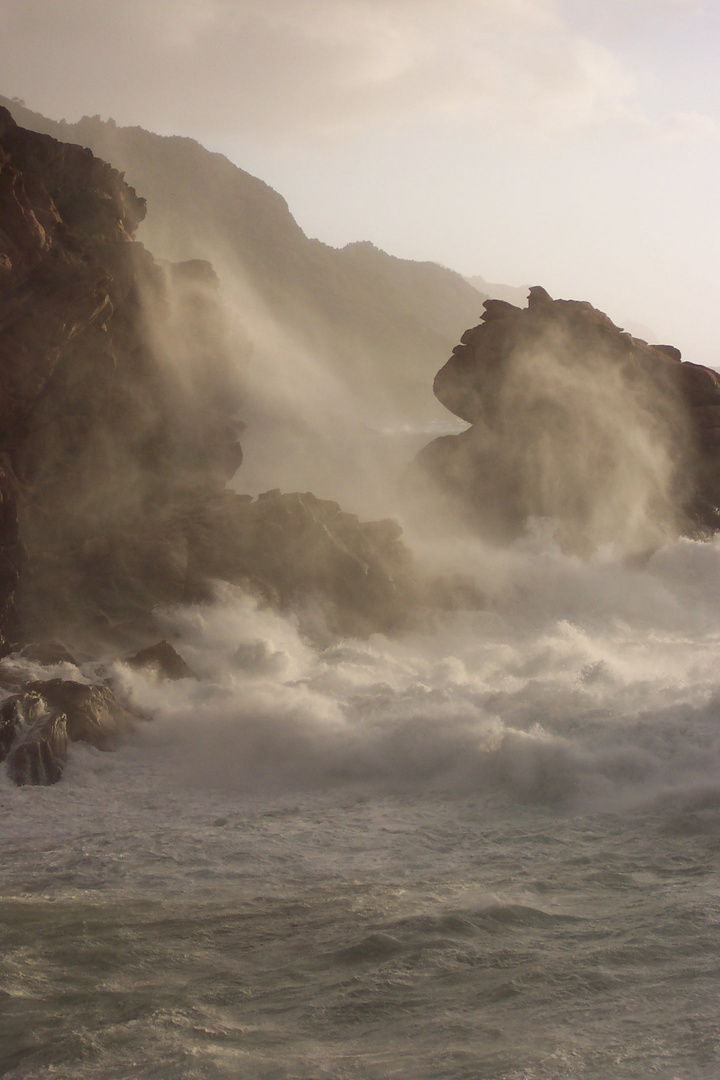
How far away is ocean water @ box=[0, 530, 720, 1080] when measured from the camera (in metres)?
8.68

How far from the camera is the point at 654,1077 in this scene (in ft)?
25.7

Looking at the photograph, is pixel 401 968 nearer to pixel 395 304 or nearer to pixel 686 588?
pixel 686 588

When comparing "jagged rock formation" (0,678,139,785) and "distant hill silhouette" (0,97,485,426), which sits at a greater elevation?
"distant hill silhouette" (0,97,485,426)

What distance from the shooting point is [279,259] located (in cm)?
8706

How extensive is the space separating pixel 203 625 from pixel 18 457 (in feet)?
21.7

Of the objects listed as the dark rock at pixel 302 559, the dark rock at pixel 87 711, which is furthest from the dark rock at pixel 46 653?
the dark rock at pixel 302 559

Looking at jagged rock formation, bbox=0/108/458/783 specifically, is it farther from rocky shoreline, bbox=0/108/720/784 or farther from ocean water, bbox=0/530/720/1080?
ocean water, bbox=0/530/720/1080

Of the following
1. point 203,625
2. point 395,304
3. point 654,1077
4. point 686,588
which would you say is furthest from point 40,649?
point 395,304

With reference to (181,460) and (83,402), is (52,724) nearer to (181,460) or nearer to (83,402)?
(83,402)

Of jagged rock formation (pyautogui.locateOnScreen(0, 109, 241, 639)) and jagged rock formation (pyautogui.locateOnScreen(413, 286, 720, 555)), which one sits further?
jagged rock formation (pyautogui.locateOnScreen(413, 286, 720, 555))

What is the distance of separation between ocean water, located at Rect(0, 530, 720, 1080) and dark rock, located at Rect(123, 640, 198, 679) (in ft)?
1.68

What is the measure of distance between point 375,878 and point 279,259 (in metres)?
80.4

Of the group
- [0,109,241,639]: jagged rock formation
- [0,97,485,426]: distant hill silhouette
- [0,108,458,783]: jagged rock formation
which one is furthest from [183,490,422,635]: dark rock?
[0,97,485,426]: distant hill silhouette

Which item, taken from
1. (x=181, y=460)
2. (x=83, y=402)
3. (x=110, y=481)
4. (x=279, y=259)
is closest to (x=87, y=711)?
(x=83, y=402)
